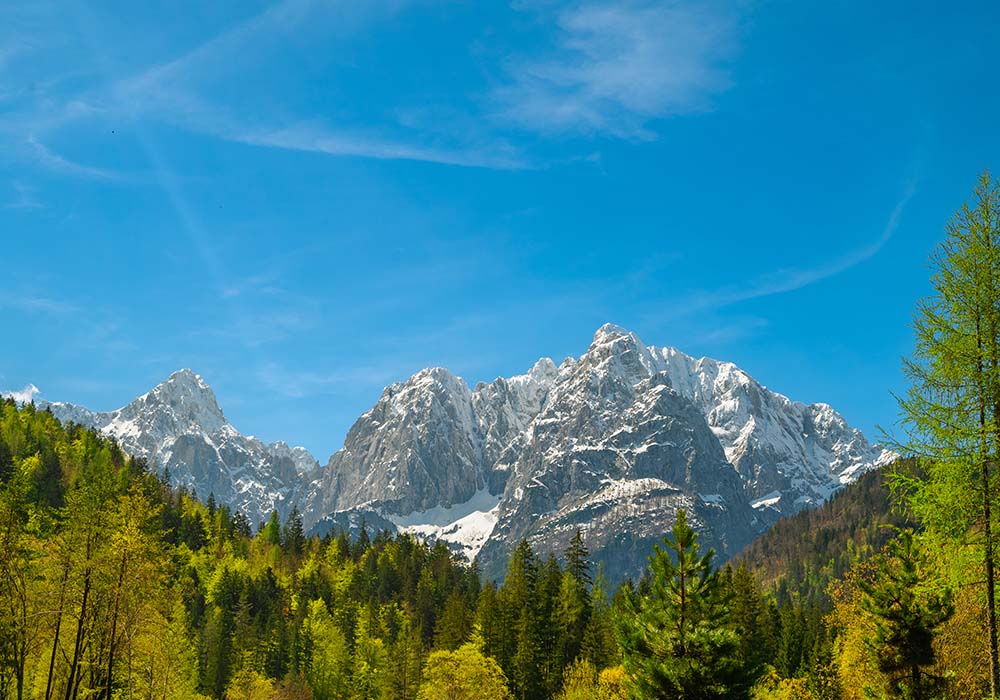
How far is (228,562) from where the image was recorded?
479 feet

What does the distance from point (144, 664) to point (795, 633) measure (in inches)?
3304

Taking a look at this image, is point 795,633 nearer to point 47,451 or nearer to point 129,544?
point 129,544

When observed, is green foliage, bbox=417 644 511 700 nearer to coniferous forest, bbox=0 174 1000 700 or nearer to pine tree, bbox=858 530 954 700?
coniferous forest, bbox=0 174 1000 700

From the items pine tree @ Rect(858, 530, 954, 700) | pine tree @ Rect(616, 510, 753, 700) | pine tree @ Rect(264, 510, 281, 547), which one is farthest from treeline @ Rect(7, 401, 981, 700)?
pine tree @ Rect(858, 530, 954, 700)

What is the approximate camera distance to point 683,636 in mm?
32219

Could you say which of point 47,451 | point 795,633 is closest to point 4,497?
point 795,633

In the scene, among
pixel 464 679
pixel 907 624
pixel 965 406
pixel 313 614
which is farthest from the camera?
pixel 313 614

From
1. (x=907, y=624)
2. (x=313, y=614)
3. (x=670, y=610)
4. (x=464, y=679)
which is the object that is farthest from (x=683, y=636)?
(x=313, y=614)

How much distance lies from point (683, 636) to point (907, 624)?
1203 centimetres

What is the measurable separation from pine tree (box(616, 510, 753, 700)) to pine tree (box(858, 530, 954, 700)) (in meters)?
9.04

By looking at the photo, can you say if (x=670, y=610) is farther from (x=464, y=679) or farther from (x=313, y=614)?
(x=313, y=614)

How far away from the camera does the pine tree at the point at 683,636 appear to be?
103ft

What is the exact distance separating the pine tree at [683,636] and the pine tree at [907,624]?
9036 mm

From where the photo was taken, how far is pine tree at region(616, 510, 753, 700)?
1239 inches
